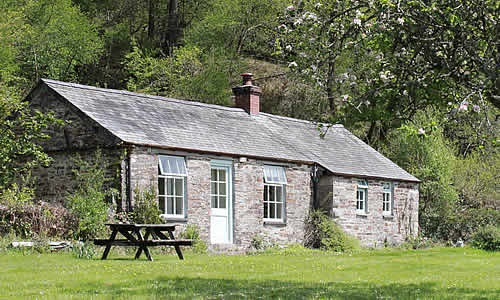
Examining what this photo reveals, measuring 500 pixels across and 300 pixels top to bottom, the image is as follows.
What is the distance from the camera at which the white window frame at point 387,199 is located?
26.8 metres

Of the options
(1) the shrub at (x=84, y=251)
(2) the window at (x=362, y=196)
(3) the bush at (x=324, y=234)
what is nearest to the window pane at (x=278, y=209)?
(3) the bush at (x=324, y=234)

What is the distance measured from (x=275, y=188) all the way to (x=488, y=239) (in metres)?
7.27

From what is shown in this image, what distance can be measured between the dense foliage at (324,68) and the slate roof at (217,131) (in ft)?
4.75

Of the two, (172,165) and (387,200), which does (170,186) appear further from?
(387,200)

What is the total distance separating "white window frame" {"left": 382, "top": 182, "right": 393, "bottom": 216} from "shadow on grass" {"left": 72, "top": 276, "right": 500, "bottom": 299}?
15378 mm

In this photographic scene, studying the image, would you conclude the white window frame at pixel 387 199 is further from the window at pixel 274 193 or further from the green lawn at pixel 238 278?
the green lawn at pixel 238 278

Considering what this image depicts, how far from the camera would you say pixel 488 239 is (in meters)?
22.5

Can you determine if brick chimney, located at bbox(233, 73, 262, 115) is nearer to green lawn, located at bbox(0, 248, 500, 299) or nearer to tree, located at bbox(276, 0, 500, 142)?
green lawn, located at bbox(0, 248, 500, 299)

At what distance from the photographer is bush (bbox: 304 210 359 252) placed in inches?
901

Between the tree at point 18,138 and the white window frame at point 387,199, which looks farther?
the white window frame at point 387,199

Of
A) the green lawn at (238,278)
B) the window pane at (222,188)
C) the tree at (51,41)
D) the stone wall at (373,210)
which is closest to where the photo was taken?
the green lawn at (238,278)

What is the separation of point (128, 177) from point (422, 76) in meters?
10.2

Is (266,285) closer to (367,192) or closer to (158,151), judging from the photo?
(158,151)

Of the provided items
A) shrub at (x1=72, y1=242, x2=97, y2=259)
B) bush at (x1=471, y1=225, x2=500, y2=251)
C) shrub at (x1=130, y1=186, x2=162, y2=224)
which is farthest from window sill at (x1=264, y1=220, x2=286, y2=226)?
shrub at (x1=72, y1=242, x2=97, y2=259)
